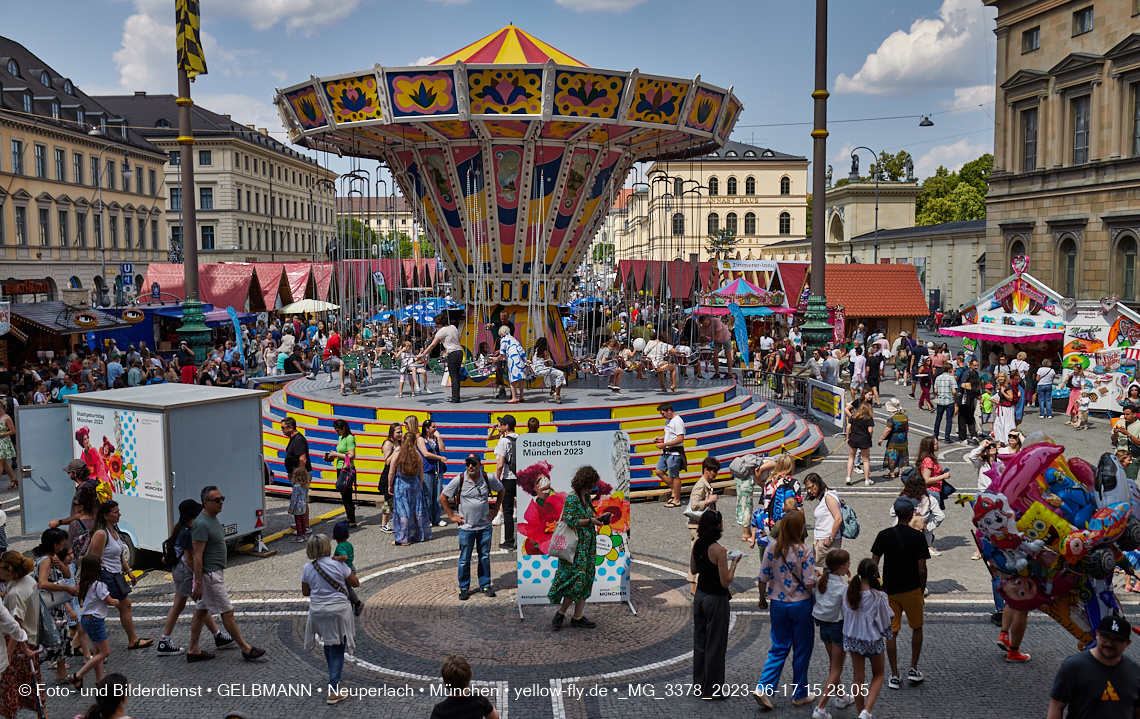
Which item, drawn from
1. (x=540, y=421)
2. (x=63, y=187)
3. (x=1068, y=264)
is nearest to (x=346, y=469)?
(x=540, y=421)

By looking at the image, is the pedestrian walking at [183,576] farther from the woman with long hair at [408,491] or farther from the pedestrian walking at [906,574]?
the pedestrian walking at [906,574]

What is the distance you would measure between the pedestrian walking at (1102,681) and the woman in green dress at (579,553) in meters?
4.04

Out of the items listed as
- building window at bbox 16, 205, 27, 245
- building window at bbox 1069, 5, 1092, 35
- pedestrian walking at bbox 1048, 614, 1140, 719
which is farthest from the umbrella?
pedestrian walking at bbox 1048, 614, 1140, 719

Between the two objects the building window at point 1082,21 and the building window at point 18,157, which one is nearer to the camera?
the building window at point 1082,21

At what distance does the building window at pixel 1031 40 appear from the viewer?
34.6m

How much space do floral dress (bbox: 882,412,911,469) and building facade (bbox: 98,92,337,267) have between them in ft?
180

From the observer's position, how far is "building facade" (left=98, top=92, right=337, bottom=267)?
67125 millimetres

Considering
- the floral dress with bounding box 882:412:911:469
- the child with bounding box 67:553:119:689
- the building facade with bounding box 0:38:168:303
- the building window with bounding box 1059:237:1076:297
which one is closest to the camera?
the child with bounding box 67:553:119:689

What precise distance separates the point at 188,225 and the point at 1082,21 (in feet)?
106

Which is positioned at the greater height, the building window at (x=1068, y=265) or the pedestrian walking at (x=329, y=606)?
the building window at (x=1068, y=265)

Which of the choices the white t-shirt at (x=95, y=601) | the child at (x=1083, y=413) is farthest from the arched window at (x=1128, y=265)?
the white t-shirt at (x=95, y=601)

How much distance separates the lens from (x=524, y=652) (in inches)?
305

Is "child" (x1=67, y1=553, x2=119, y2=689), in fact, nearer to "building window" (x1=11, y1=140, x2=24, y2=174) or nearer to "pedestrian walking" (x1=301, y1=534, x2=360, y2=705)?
"pedestrian walking" (x1=301, y1=534, x2=360, y2=705)

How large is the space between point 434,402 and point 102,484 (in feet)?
21.9
